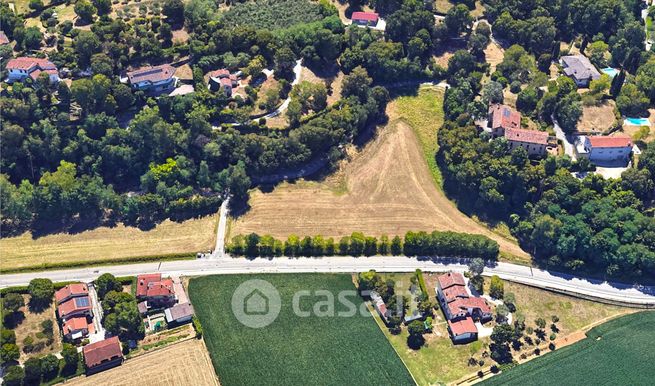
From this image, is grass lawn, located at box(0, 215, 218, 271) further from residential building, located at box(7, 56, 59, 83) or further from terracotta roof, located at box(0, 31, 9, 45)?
terracotta roof, located at box(0, 31, 9, 45)

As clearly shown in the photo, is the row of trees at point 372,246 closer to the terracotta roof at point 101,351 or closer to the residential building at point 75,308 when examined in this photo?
the residential building at point 75,308

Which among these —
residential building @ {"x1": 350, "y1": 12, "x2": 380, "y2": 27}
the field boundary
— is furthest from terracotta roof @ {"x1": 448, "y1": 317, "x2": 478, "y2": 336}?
residential building @ {"x1": 350, "y1": 12, "x2": 380, "y2": 27}

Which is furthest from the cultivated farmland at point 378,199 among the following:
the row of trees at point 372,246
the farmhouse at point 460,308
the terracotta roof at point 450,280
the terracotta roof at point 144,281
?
the terracotta roof at point 144,281

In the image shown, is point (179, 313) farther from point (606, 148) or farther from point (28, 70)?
point (606, 148)

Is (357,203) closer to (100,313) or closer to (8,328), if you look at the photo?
(100,313)

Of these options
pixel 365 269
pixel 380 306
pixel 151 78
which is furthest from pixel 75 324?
pixel 151 78

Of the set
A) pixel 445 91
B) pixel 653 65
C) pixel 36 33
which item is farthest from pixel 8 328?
pixel 653 65
